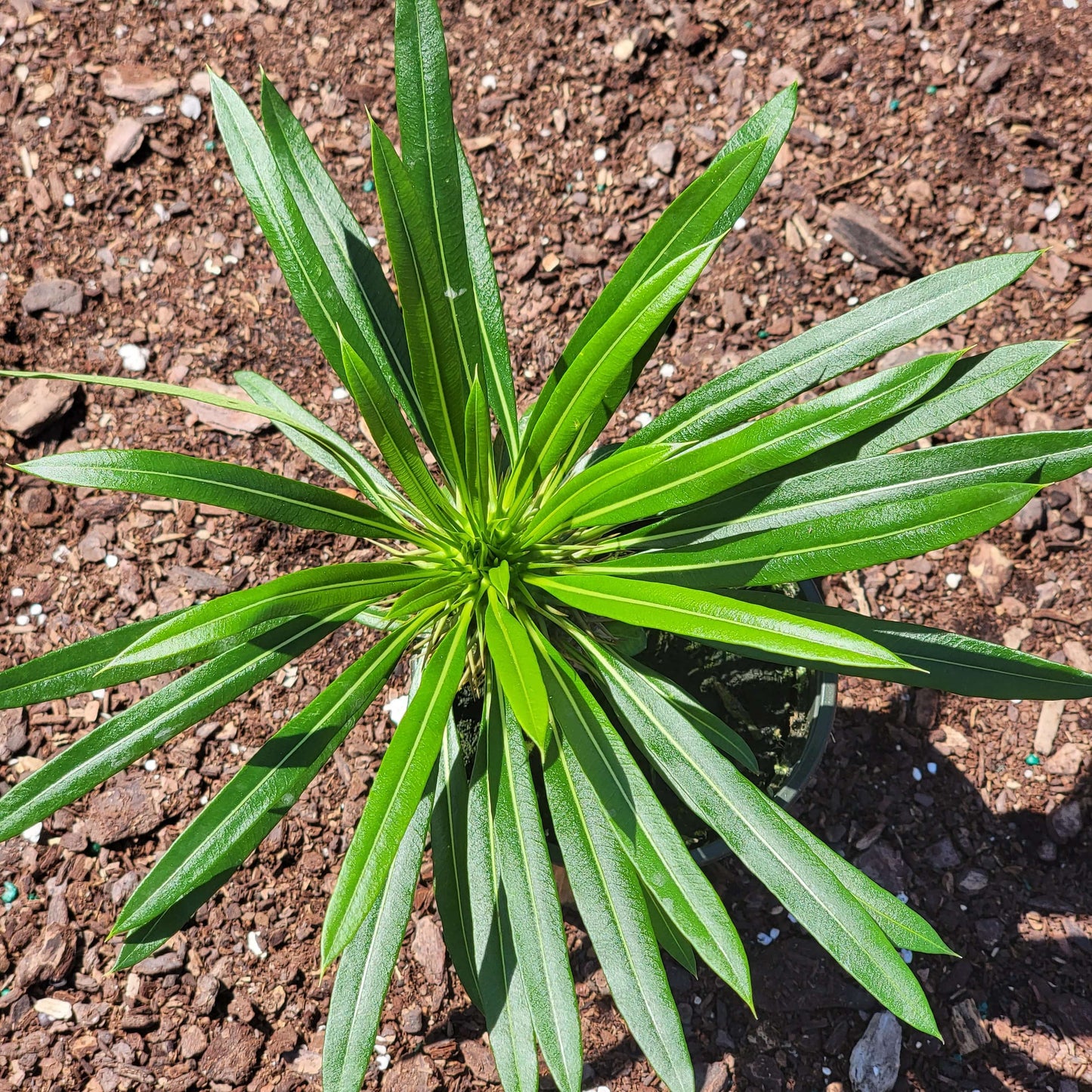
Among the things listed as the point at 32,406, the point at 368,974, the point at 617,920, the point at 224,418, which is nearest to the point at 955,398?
the point at 617,920

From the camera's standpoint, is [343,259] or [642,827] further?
[343,259]

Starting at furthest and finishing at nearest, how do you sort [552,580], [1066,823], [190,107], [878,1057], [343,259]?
[190,107] < [1066,823] < [878,1057] < [343,259] < [552,580]

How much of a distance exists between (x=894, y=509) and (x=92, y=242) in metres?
2.10

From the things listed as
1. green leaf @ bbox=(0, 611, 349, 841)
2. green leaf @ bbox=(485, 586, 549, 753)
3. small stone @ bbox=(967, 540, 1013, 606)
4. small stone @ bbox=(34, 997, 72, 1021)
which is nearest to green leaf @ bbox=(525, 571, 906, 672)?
green leaf @ bbox=(485, 586, 549, 753)

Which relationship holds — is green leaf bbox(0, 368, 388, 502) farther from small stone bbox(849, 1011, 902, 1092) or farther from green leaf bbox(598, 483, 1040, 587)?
small stone bbox(849, 1011, 902, 1092)

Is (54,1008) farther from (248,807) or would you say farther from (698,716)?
(698,716)

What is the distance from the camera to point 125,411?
2.12 m

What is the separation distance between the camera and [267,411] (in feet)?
3.73

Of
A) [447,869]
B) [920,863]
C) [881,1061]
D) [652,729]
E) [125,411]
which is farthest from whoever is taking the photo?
[125,411]

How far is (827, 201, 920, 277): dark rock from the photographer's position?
2.16m

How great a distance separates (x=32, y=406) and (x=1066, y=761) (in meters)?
2.54

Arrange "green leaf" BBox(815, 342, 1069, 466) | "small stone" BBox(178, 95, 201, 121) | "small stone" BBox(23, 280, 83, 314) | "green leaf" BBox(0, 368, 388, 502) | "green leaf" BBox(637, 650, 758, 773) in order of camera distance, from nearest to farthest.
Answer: "green leaf" BBox(0, 368, 388, 502) → "green leaf" BBox(815, 342, 1069, 466) → "green leaf" BBox(637, 650, 758, 773) → "small stone" BBox(23, 280, 83, 314) → "small stone" BBox(178, 95, 201, 121)

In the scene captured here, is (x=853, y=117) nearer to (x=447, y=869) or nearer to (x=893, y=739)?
(x=893, y=739)

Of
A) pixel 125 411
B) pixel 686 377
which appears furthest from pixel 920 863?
pixel 125 411
